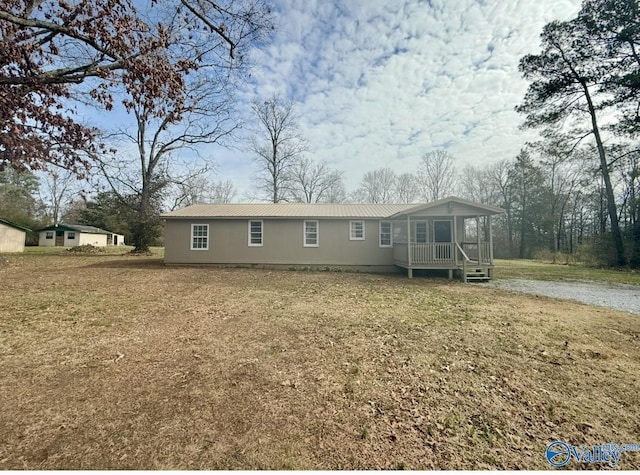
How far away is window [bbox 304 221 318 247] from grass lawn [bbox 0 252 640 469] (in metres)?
8.04

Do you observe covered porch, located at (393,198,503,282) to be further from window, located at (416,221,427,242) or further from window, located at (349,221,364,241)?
window, located at (349,221,364,241)

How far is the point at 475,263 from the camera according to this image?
1218 centimetres

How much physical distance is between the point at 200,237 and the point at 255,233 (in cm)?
299

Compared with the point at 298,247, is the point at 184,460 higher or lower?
lower

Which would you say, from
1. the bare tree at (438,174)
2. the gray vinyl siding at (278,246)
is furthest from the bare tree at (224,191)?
the bare tree at (438,174)

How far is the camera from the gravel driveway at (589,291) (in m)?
7.51

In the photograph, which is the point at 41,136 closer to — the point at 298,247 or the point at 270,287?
the point at 270,287

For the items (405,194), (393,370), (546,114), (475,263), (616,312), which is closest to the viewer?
(393,370)

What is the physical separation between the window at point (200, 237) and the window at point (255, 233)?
2372mm

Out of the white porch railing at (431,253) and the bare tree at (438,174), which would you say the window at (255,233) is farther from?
the bare tree at (438,174)

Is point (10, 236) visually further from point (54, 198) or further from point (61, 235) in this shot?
point (54, 198)

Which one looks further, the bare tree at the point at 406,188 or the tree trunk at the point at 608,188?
the bare tree at the point at 406,188

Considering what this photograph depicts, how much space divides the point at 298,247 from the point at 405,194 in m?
24.8

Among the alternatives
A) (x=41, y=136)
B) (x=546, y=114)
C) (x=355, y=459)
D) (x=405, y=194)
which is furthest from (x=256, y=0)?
(x=405, y=194)
